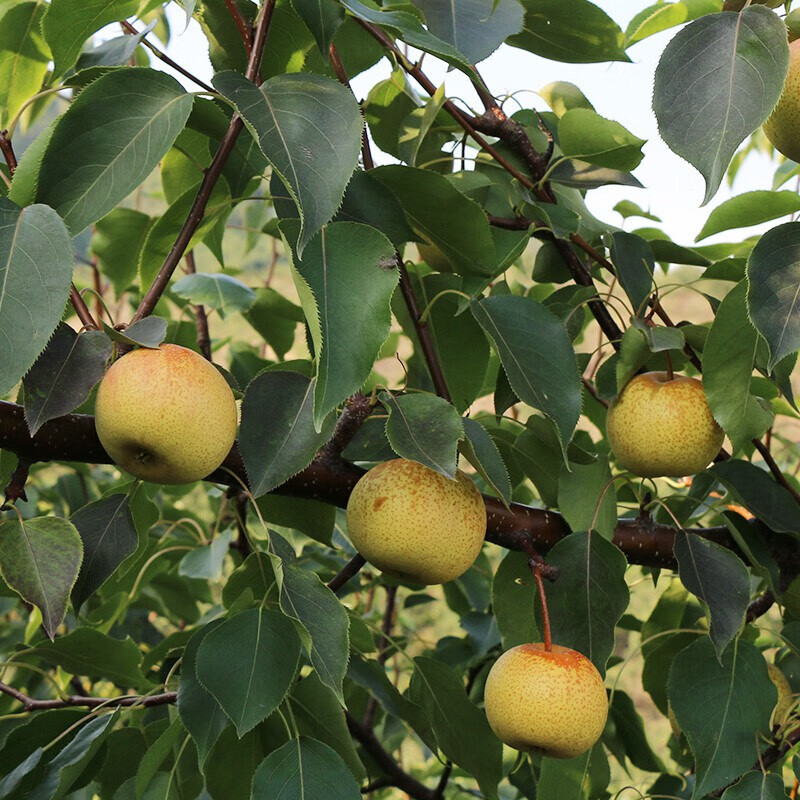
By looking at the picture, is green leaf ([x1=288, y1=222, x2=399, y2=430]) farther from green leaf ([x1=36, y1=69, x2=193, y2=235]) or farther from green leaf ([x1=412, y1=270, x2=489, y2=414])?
green leaf ([x1=412, y1=270, x2=489, y2=414])

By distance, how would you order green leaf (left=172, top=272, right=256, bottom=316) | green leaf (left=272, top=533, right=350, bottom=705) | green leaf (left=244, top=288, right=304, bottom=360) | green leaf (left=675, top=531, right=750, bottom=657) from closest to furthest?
green leaf (left=272, top=533, right=350, bottom=705) → green leaf (left=675, top=531, right=750, bottom=657) → green leaf (left=172, top=272, right=256, bottom=316) → green leaf (left=244, top=288, right=304, bottom=360)

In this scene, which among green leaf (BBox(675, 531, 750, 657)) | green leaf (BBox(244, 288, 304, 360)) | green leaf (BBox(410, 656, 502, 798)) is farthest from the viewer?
green leaf (BBox(244, 288, 304, 360))

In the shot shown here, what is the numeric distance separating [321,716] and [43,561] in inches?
14.3

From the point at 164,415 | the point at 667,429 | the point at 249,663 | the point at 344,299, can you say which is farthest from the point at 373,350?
the point at 667,429

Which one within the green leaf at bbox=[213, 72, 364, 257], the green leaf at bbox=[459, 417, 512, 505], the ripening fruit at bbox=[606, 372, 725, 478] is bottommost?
the ripening fruit at bbox=[606, 372, 725, 478]

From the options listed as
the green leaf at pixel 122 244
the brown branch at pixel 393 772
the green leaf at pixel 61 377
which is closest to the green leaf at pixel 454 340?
the green leaf at pixel 61 377

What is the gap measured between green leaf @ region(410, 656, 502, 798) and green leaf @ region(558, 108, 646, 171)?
23.7 inches

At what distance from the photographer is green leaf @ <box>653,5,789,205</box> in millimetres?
697

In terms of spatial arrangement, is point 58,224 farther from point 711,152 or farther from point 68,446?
point 711,152

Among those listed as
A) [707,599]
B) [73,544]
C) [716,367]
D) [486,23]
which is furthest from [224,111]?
[707,599]

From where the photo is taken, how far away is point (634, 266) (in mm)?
1082

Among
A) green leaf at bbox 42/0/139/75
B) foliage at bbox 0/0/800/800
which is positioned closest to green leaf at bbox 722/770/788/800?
foliage at bbox 0/0/800/800

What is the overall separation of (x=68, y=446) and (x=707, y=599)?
65cm

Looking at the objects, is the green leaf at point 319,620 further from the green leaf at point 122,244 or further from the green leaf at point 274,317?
the green leaf at point 274,317
